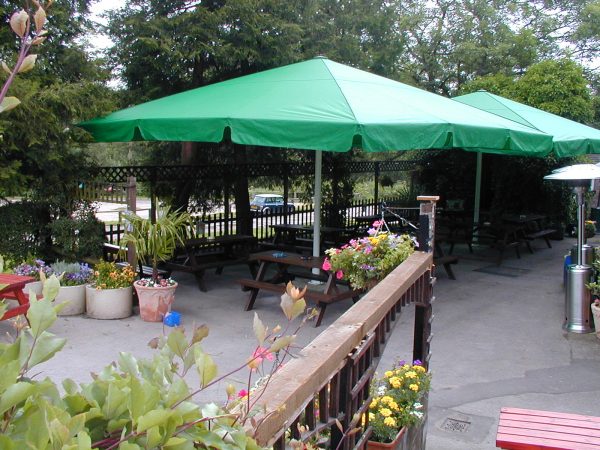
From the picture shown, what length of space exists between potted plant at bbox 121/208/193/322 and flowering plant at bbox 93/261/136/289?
0.17m

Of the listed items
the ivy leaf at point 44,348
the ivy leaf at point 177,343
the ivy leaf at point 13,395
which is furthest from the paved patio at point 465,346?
the ivy leaf at point 13,395

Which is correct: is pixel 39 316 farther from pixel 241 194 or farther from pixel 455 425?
pixel 241 194

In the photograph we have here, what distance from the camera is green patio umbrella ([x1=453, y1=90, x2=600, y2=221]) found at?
32.7 feet

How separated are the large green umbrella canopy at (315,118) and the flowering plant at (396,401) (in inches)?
118

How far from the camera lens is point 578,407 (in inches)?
187

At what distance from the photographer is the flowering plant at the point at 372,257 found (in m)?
4.95


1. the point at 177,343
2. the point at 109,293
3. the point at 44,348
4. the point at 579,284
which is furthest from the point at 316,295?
the point at 44,348

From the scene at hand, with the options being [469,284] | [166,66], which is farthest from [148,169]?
[469,284]

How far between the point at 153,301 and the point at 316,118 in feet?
8.56

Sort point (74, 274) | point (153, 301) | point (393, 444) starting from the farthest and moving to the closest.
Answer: point (74, 274) → point (153, 301) → point (393, 444)

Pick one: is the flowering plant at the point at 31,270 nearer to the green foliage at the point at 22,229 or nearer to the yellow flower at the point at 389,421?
the green foliage at the point at 22,229

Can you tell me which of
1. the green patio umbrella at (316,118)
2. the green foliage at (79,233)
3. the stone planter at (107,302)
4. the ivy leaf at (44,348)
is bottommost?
the stone planter at (107,302)

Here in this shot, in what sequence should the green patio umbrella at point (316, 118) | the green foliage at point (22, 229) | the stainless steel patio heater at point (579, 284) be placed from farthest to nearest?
the green foliage at point (22, 229)
the stainless steel patio heater at point (579, 284)
the green patio umbrella at point (316, 118)

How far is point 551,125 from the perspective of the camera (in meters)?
10.6
